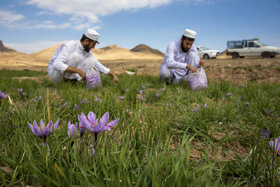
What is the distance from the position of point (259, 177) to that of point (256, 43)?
18.8 meters

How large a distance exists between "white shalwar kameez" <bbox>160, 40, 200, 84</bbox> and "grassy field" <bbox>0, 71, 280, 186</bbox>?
70.0 inches

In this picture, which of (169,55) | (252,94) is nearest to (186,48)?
(169,55)

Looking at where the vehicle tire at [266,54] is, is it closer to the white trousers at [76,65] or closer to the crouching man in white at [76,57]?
the crouching man in white at [76,57]

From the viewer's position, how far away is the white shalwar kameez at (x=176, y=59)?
182 inches

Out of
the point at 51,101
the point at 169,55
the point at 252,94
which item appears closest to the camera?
the point at 51,101

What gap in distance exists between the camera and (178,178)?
0.73m

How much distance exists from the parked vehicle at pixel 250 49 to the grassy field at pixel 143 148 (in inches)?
629

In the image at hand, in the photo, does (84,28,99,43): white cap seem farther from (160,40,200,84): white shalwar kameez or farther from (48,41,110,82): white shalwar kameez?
(160,40,200,84): white shalwar kameez

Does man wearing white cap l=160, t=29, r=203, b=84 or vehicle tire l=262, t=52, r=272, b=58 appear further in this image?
vehicle tire l=262, t=52, r=272, b=58

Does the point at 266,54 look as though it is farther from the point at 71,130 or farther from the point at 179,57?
the point at 71,130

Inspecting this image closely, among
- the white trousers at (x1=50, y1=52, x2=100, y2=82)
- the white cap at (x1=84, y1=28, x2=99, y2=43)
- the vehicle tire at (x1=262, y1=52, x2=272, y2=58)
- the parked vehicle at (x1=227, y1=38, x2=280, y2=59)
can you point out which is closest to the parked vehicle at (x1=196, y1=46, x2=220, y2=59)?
the parked vehicle at (x1=227, y1=38, x2=280, y2=59)

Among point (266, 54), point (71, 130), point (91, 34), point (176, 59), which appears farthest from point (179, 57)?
point (266, 54)

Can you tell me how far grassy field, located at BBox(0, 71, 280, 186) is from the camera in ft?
2.67

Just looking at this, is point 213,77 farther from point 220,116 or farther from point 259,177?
point 259,177
